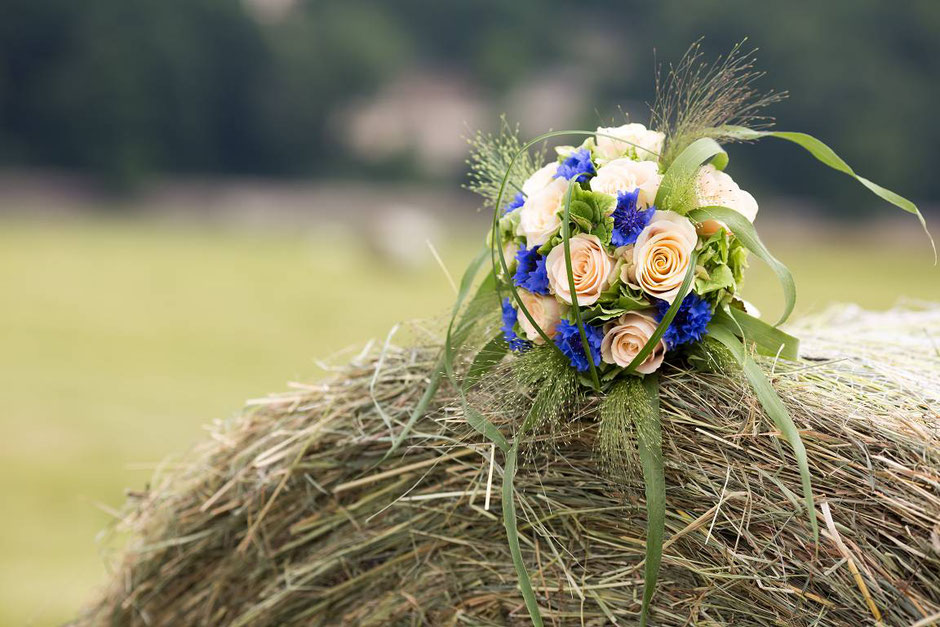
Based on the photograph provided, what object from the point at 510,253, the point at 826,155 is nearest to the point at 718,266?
the point at 826,155

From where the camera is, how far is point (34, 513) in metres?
5.14

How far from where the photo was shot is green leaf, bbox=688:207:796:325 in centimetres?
150

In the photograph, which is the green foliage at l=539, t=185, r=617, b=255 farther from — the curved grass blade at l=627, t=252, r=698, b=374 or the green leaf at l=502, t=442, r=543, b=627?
the green leaf at l=502, t=442, r=543, b=627

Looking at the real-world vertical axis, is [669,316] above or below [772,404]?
above

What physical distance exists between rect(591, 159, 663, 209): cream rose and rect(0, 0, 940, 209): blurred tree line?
19.1 meters

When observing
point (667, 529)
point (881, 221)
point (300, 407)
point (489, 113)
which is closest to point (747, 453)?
point (667, 529)

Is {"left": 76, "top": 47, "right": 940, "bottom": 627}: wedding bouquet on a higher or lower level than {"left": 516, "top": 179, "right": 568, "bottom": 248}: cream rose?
lower

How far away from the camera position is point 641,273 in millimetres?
1515

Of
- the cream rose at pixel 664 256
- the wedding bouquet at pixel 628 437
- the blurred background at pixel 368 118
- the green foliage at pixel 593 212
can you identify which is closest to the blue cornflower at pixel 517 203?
the wedding bouquet at pixel 628 437

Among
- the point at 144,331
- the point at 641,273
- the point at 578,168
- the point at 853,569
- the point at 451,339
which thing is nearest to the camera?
the point at 853,569

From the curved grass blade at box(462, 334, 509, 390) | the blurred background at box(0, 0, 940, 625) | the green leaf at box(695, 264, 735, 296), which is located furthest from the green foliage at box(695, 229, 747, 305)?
the blurred background at box(0, 0, 940, 625)

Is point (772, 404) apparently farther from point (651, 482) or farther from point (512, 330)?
point (512, 330)

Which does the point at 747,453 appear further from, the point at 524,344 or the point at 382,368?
the point at 382,368

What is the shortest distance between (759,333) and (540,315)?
1.15ft
